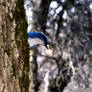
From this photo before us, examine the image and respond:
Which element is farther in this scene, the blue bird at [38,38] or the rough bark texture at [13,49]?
the blue bird at [38,38]

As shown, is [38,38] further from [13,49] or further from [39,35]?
[13,49]

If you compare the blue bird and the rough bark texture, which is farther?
the blue bird

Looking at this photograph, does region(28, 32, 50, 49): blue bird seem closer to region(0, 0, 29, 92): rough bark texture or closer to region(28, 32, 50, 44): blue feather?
region(28, 32, 50, 44): blue feather

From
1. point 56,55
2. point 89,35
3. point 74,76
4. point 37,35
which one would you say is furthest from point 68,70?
point 37,35

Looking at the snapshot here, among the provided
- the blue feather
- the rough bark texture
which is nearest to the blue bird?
the blue feather

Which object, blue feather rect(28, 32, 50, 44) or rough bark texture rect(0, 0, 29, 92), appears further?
blue feather rect(28, 32, 50, 44)

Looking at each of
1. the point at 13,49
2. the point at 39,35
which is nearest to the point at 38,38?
the point at 39,35

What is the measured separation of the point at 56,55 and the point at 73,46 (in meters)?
0.33

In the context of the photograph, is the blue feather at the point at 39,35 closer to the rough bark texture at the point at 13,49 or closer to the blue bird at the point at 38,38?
the blue bird at the point at 38,38

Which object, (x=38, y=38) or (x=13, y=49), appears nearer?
(x=13, y=49)

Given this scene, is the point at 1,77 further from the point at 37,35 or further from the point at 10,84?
the point at 37,35

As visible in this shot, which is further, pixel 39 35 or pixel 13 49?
pixel 39 35

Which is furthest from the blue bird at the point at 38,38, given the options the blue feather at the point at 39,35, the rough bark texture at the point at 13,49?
the rough bark texture at the point at 13,49

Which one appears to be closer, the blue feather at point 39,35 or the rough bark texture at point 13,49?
the rough bark texture at point 13,49
